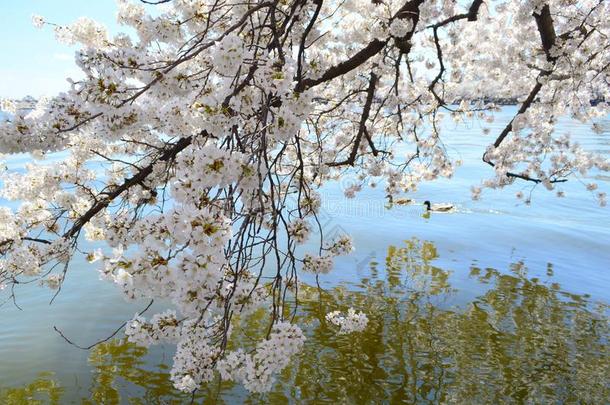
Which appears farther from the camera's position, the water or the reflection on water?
the water

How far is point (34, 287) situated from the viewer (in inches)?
381

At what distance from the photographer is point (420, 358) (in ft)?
22.0

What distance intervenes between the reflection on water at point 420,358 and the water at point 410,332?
24 mm

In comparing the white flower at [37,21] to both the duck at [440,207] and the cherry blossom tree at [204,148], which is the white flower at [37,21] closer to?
the cherry blossom tree at [204,148]

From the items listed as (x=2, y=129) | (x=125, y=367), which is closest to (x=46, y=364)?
(x=125, y=367)

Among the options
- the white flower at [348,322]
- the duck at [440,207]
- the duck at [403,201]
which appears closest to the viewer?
the white flower at [348,322]

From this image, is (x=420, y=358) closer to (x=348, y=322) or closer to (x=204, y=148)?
(x=348, y=322)

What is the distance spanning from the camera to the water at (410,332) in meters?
5.93

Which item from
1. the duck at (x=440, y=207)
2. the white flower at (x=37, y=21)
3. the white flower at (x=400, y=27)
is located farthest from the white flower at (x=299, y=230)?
the duck at (x=440, y=207)

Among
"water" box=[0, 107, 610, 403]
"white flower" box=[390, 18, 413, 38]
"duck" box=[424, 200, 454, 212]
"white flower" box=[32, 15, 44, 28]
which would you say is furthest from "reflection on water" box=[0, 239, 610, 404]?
"duck" box=[424, 200, 454, 212]

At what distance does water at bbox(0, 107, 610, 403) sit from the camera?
5930mm

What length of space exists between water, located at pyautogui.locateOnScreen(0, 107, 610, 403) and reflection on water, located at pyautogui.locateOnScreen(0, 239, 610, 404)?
2cm

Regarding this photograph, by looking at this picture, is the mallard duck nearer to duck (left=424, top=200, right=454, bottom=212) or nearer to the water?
duck (left=424, top=200, right=454, bottom=212)

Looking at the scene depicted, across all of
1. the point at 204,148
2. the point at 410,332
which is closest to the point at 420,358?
the point at 410,332
